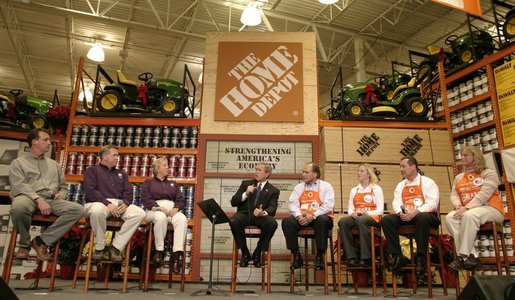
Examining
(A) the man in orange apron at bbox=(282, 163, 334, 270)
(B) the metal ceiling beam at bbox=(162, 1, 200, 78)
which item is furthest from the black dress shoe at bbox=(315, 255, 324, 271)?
(B) the metal ceiling beam at bbox=(162, 1, 200, 78)

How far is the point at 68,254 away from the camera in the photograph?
556cm

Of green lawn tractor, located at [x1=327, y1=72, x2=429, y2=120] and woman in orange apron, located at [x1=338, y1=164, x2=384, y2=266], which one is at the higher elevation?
green lawn tractor, located at [x1=327, y1=72, x2=429, y2=120]

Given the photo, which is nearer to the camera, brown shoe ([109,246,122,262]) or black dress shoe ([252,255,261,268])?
brown shoe ([109,246,122,262])

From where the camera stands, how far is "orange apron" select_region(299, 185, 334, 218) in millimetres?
4906

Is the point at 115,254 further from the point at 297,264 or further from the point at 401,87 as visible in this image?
the point at 401,87

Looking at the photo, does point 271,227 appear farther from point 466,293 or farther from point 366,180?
point 466,293

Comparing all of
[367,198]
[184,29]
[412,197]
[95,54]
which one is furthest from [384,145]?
[184,29]

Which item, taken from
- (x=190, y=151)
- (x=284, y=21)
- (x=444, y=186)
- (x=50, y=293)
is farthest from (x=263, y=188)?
(x=284, y=21)

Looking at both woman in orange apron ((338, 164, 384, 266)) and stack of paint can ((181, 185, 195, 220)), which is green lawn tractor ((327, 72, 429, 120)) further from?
stack of paint can ((181, 185, 195, 220))

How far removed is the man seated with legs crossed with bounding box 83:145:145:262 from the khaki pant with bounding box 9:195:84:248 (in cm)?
17

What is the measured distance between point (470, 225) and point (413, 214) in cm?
52

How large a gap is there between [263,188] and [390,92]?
383 cm

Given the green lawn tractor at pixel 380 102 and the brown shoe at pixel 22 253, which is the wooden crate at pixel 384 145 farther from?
the brown shoe at pixel 22 253

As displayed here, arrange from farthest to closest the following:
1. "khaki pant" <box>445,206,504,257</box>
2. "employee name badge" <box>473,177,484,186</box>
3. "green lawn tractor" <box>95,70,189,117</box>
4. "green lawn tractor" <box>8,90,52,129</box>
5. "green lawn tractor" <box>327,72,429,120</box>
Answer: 1. "green lawn tractor" <box>8,90,52,129</box>
2. "green lawn tractor" <box>327,72,429,120</box>
3. "green lawn tractor" <box>95,70,189,117</box>
4. "employee name badge" <box>473,177,484,186</box>
5. "khaki pant" <box>445,206,504,257</box>
